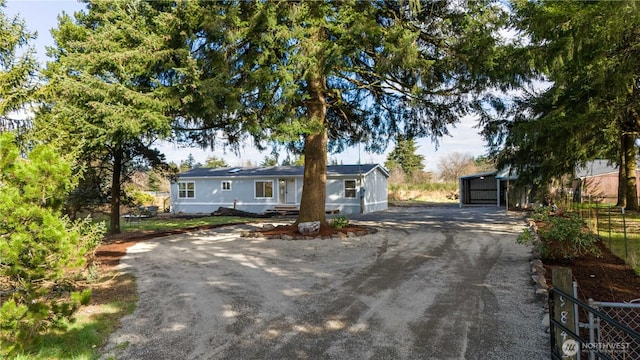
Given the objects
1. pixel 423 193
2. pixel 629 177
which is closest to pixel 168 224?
pixel 629 177

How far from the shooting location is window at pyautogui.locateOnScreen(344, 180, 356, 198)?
2423cm

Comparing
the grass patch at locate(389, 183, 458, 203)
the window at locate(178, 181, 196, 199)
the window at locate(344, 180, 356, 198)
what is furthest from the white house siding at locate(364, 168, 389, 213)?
the window at locate(178, 181, 196, 199)

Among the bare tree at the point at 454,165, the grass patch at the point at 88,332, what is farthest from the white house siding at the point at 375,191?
the bare tree at the point at 454,165

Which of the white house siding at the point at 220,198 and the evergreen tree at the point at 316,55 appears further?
the white house siding at the point at 220,198

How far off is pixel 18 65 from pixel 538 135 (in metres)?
10.6

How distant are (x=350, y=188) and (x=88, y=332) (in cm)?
2034

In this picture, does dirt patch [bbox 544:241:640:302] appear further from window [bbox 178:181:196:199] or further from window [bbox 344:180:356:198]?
window [bbox 178:181:196:199]

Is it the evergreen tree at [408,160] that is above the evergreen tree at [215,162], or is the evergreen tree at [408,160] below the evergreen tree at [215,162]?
below

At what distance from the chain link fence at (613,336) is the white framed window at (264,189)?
22.1m

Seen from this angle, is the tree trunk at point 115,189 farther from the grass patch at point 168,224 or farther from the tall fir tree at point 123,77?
the tall fir tree at point 123,77

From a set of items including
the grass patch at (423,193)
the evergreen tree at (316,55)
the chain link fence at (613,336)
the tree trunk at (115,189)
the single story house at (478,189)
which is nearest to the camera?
the chain link fence at (613,336)

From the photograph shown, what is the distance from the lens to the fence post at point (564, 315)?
3.01 metres

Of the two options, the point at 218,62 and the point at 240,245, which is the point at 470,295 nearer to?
the point at 240,245

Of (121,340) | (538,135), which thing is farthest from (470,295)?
(538,135)
